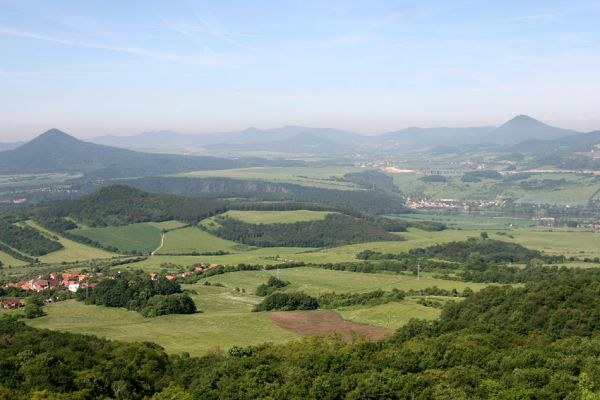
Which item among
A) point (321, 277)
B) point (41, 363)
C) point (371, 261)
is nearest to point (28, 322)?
point (41, 363)

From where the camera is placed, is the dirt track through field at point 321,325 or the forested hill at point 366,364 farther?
the dirt track through field at point 321,325

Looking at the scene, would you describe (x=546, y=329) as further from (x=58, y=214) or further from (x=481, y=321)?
(x=58, y=214)

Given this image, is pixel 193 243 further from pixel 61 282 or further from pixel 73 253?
pixel 61 282

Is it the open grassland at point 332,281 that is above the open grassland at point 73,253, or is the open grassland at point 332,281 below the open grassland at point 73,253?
above

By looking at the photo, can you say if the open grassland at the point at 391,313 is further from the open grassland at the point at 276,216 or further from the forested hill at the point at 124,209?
the forested hill at the point at 124,209

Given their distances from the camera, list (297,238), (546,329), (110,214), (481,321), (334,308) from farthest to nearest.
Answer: (110,214) < (297,238) < (334,308) < (481,321) < (546,329)

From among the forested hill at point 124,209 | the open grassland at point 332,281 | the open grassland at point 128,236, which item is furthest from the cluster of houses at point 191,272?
the forested hill at point 124,209

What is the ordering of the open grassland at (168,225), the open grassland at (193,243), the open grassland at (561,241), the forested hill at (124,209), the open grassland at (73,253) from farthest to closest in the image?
the forested hill at (124,209), the open grassland at (168,225), the open grassland at (193,243), the open grassland at (561,241), the open grassland at (73,253)
